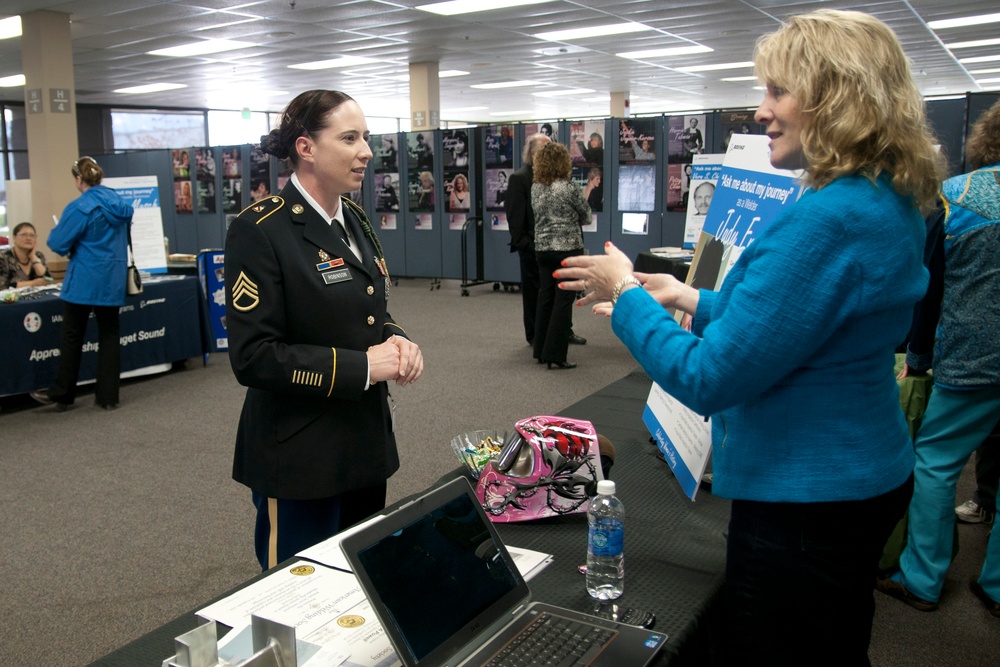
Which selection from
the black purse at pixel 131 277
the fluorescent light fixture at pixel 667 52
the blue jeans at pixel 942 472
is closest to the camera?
the blue jeans at pixel 942 472

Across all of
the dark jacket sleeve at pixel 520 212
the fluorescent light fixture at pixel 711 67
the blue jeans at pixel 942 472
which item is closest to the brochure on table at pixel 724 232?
the blue jeans at pixel 942 472

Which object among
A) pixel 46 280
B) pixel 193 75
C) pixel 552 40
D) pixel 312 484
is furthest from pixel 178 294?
pixel 193 75

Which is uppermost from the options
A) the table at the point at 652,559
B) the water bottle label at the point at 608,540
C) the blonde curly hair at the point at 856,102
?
the blonde curly hair at the point at 856,102

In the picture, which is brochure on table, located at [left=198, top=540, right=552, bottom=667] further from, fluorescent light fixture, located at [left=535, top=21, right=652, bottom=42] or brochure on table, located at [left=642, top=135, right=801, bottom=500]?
fluorescent light fixture, located at [left=535, top=21, right=652, bottom=42]

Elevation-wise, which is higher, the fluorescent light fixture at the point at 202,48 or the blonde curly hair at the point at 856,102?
the fluorescent light fixture at the point at 202,48

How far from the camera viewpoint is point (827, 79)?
1.06 metres

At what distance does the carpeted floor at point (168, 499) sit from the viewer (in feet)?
8.41

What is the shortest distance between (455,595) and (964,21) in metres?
10.9

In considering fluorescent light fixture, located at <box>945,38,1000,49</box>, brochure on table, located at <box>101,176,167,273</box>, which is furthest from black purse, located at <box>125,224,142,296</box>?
fluorescent light fixture, located at <box>945,38,1000,49</box>

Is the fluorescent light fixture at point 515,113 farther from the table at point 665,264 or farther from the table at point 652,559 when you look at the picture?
the table at point 652,559

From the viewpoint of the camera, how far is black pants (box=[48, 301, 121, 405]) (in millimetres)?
5125

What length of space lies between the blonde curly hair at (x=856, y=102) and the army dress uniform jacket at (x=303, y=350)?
3.09 ft

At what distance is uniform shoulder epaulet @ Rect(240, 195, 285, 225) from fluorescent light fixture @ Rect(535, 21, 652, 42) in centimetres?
875

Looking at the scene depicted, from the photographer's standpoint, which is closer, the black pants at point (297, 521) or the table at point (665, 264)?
the black pants at point (297, 521)
